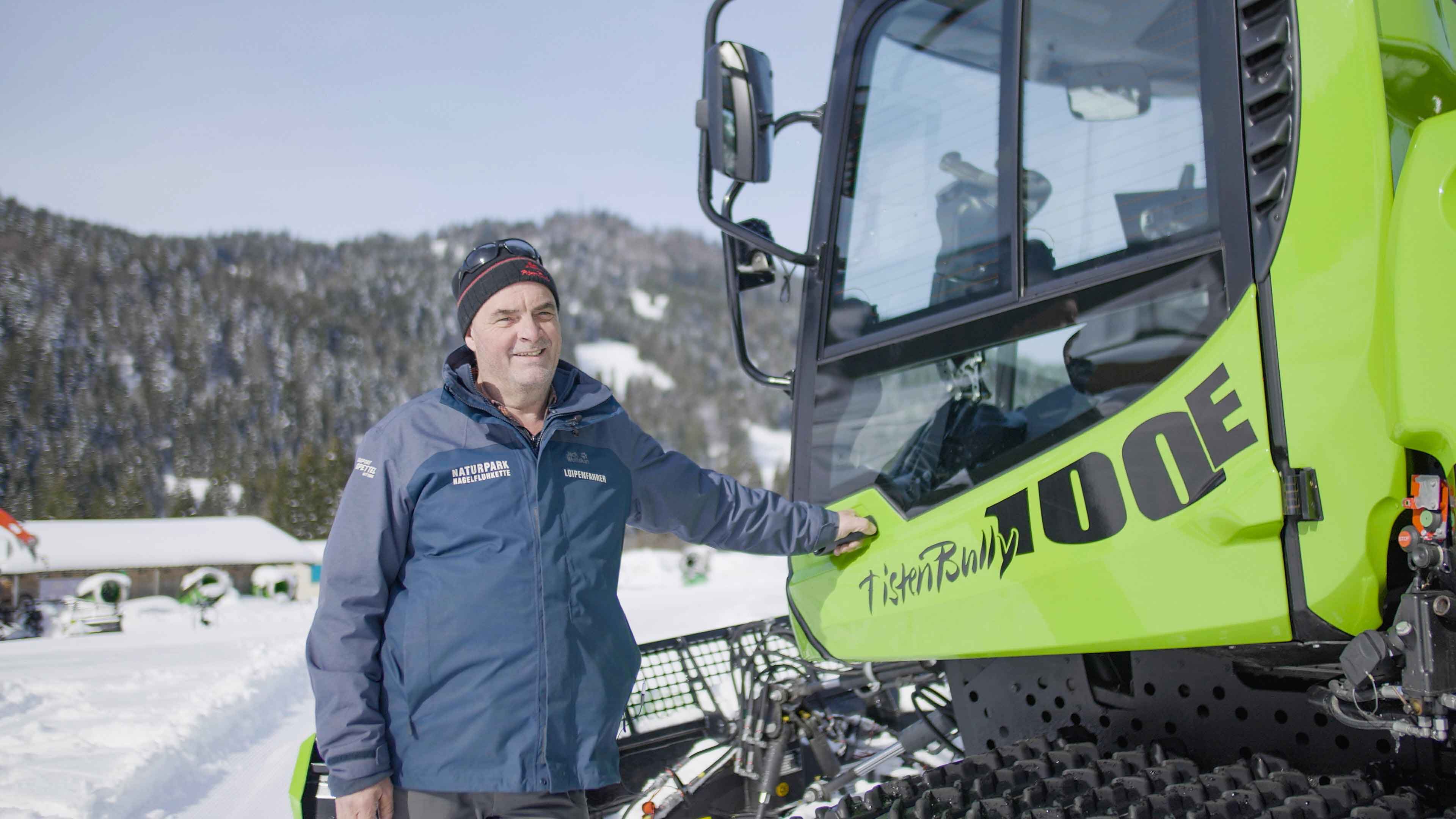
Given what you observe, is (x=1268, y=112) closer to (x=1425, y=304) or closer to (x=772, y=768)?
(x=1425, y=304)

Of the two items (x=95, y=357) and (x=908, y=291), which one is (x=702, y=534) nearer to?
(x=908, y=291)

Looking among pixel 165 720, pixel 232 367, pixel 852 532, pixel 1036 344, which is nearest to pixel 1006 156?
pixel 1036 344

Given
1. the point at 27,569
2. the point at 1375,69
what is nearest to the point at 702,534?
the point at 1375,69

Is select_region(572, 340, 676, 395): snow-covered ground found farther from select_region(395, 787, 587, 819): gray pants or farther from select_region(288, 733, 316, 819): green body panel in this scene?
select_region(395, 787, 587, 819): gray pants

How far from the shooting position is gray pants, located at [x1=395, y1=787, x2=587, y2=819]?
2158 mm

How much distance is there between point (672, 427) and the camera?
9662cm

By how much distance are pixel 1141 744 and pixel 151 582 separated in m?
41.2

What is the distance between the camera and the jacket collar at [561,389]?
2.32 meters

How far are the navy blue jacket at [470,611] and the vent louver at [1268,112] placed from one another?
147cm

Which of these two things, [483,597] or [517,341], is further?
[517,341]

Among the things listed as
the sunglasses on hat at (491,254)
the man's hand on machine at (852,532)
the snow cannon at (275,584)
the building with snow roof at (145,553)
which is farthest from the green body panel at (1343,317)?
the building with snow roof at (145,553)

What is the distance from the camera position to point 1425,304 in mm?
1768

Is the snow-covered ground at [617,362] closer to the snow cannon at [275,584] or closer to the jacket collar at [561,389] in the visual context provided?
the snow cannon at [275,584]

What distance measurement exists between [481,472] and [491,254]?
59 centimetres
